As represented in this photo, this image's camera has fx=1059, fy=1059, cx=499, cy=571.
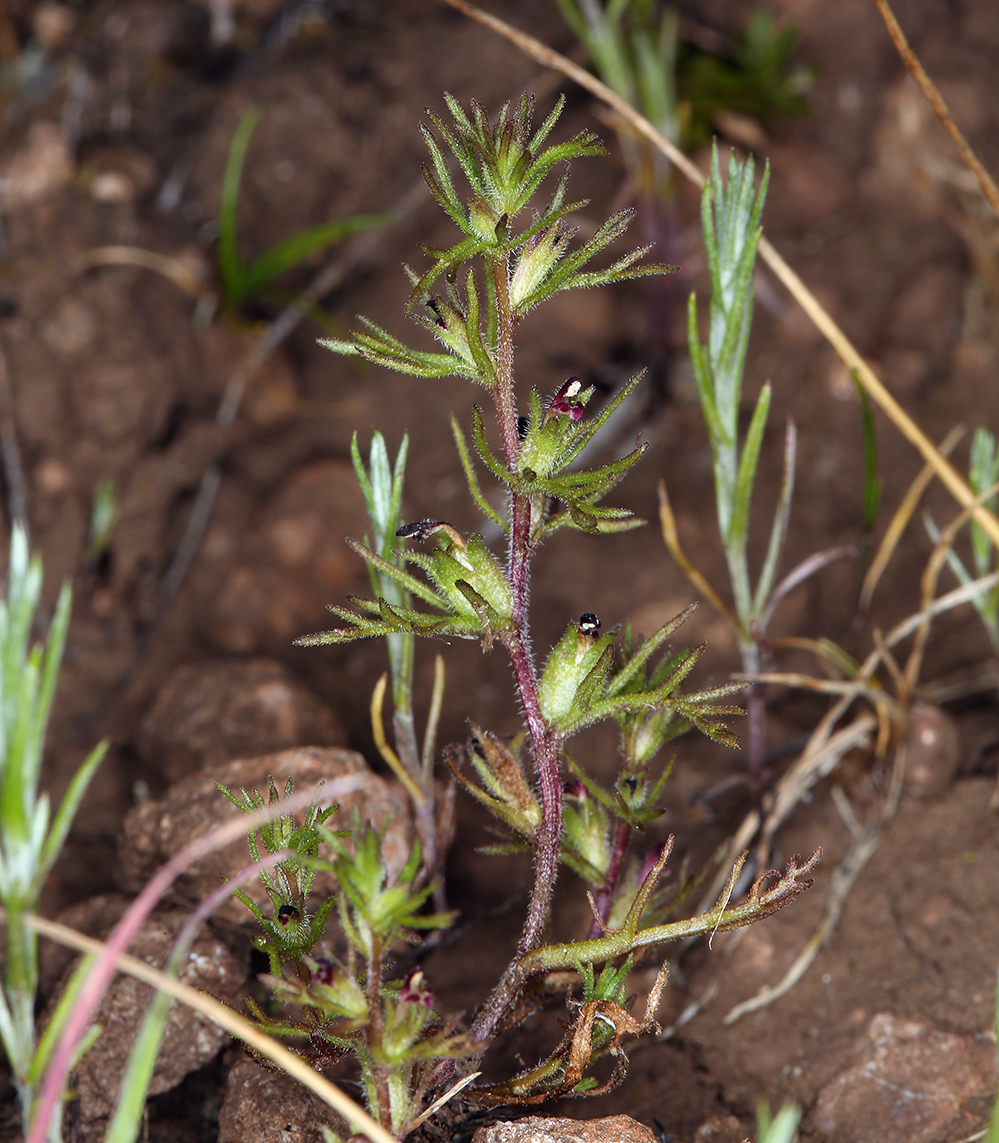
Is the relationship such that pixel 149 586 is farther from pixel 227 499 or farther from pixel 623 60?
pixel 623 60

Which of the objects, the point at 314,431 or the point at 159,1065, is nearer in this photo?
the point at 159,1065

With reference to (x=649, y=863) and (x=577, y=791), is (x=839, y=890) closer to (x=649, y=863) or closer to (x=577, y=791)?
(x=649, y=863)

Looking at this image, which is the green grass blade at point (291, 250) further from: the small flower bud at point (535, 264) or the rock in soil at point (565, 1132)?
the rock in soil at point (565, 1132)

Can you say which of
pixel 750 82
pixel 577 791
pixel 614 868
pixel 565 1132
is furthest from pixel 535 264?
pixel 750 82

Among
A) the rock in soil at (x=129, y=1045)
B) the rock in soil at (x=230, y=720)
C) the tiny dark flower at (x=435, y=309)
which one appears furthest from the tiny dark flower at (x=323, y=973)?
the rock in soil at (x=230, y=720)

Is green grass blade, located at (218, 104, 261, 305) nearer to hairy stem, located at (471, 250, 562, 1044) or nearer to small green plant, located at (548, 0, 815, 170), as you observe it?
small green plant, located at (548, 0, 815, 170)

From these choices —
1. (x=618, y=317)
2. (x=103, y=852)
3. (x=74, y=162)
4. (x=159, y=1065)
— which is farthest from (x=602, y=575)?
(x=74, y=162)
